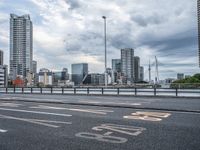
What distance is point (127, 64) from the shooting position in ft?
495

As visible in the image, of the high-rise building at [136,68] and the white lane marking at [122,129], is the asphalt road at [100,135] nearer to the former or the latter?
the white lane marking at [122,129]

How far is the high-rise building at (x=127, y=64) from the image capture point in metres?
146

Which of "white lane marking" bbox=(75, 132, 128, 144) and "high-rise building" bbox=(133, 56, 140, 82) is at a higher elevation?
"high-rise building" bbox=(133, 56, 140, 82)

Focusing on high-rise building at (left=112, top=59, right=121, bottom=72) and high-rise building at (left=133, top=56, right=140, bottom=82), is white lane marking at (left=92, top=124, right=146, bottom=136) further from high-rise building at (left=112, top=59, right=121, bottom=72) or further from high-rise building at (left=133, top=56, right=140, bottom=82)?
high-rise building at (left=112, top=59, right=121, bottom=72)

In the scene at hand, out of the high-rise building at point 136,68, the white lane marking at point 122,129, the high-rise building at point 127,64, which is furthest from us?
the high-rise building at point 136,68

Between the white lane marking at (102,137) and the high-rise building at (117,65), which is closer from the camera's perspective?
the white lane marking at (102,137)

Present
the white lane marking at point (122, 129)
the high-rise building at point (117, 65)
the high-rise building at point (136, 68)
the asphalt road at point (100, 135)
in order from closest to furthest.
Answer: the asphalt road at point (100, 135), the white lane marking at point (122, 129), the high-rise building at point (117, 65), the high-rise building at point (136, 68)

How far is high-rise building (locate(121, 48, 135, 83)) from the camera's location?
14550 cm

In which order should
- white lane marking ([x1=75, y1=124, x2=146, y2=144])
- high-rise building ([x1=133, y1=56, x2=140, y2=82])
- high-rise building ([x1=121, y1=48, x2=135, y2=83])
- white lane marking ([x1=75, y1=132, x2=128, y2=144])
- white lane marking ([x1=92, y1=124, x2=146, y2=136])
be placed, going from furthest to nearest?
high-rise building ([x1=133, y1=56, x2=140, y2=82])
high-rise building ([x1=121, y1=48, x2=135, y2=83])
white lane marking ([x1=92, y1=124, x2=146, y2=136])
white lane marking ([x1=75, y1=124, x2=146, y2=144])
white lane marking ([x1=75, y1=132, x2=128, y2=144])

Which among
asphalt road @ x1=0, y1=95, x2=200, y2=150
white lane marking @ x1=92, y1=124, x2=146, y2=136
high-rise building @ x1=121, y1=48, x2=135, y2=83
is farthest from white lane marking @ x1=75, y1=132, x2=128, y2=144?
high-rise building @ x1=121, y1=48, x2=135, y2=83

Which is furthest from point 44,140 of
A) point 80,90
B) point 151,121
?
point 80,90

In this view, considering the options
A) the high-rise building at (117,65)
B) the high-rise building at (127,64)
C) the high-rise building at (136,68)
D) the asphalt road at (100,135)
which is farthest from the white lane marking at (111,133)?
the high-rise building at (117,65)

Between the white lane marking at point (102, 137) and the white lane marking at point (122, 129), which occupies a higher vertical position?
the white lane marking at point (122, 129)

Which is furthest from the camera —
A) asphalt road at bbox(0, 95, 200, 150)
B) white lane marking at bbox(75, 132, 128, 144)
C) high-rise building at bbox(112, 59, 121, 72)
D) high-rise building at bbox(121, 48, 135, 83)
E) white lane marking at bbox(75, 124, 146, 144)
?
high-rise building at bbox(112, 59, 121, 72)
